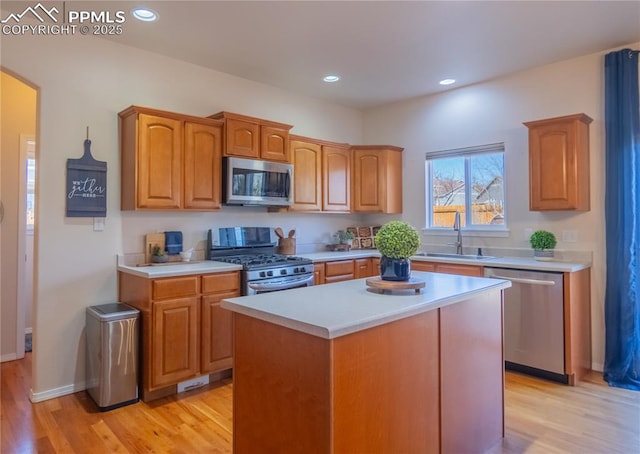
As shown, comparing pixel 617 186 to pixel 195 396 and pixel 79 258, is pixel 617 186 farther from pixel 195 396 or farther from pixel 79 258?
pixel 79 258

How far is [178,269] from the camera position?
10.1 feet

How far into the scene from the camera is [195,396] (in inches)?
119

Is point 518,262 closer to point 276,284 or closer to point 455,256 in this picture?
point 455,256

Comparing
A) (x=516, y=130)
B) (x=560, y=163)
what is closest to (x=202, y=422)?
(x=560, y=163)

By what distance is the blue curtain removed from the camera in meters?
3.22

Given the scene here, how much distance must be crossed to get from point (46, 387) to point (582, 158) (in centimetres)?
478

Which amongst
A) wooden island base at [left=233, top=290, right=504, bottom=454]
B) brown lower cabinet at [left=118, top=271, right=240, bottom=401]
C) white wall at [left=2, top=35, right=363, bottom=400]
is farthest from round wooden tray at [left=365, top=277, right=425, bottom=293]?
white wall at [left=2, top=35, right=363, bottom=400]

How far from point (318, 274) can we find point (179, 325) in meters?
1.56

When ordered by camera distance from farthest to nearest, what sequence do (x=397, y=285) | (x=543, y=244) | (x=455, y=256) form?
(x=455, y=256), (x=543, y=244), (x=397, y=285)

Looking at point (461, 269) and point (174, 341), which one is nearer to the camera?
point (174, 341)

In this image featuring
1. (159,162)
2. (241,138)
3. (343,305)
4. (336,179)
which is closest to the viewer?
(343,305)

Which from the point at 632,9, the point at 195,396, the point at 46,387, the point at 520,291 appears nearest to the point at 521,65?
the point at 632,9

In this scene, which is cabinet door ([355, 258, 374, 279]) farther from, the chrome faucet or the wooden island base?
the wooden island base

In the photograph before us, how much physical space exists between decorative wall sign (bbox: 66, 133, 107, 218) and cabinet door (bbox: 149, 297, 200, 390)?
3.22ft
